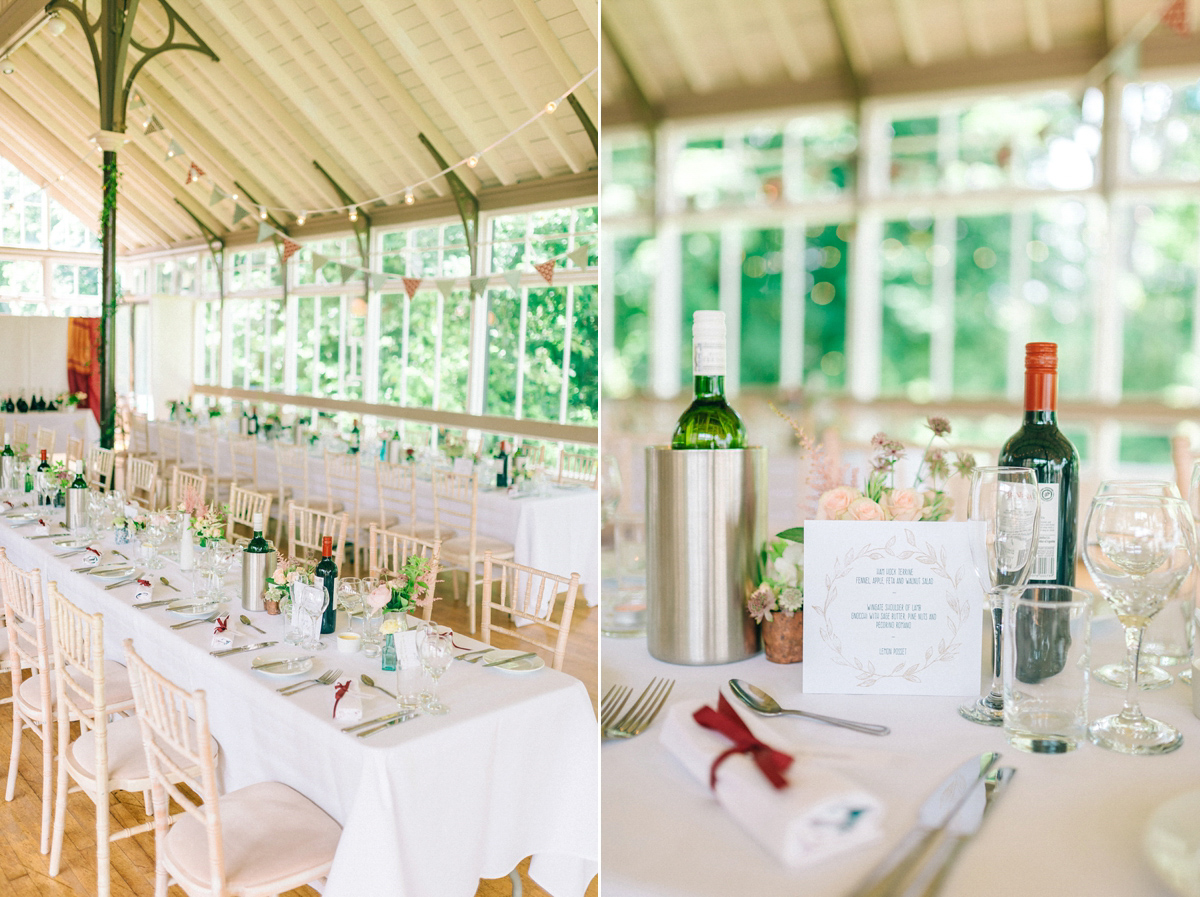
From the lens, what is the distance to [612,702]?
625 millimetres

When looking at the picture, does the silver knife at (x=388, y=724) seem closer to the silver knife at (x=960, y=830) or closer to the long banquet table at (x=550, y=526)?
the silver knife at (x=960, y=830)

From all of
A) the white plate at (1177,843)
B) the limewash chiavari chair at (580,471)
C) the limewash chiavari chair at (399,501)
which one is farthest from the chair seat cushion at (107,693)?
the limewash chiavari chair at (580,471)

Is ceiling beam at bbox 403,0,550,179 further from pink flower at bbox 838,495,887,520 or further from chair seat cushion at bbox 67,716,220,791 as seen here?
pink flower at bbox 838,495,887,520

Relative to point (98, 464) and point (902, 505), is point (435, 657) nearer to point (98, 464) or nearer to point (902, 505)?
point (902, 505)

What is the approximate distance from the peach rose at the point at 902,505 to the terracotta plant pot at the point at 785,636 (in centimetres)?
11

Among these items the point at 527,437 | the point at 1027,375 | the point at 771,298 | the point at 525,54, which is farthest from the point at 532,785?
the point at 527,437

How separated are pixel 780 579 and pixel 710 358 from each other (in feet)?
0.69

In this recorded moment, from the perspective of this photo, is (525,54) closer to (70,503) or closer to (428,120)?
(428,120)

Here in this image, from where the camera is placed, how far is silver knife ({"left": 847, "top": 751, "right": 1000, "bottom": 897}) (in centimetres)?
38

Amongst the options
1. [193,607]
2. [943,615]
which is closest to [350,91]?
[193,607]

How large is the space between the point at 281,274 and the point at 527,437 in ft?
15.9

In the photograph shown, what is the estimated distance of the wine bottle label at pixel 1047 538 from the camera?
674 millimetres

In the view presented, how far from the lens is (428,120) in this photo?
684 cm

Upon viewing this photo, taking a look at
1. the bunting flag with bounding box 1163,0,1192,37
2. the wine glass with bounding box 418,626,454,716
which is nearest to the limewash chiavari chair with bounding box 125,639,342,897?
the wine glass with bounding box 418,626,454,716
